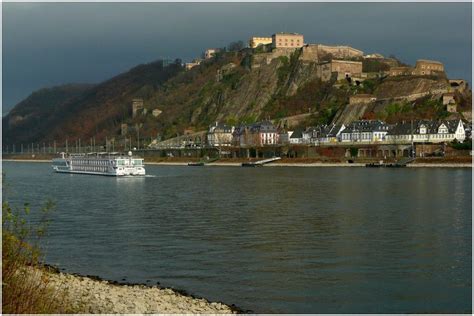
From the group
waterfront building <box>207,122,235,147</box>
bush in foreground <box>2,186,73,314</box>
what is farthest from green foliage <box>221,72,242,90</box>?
bush in foreground <box>2,186,73,314</box>

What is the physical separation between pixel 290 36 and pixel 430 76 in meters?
37.7

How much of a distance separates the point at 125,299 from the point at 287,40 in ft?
411

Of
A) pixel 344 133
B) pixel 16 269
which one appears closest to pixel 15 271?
pixel 16 269

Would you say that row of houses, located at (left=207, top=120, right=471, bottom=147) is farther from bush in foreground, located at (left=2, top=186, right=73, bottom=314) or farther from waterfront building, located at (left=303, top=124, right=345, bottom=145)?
bush in foreground, located at (left=2, top=186, right=73, bottom=314)

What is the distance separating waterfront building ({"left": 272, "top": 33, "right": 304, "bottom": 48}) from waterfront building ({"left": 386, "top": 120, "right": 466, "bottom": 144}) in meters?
56.2

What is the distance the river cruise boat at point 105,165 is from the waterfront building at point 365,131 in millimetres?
32886

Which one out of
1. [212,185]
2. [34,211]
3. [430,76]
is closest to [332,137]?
[430,76]

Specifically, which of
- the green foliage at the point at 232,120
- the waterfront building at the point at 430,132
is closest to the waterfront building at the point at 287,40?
the green foliage at the point at 232,120

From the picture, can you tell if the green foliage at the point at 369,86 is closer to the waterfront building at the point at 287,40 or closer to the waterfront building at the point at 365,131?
the waterfront building at the point at 365,131

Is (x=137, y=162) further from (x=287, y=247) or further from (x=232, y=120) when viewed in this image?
(x=232, y=120)

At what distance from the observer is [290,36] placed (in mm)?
134625

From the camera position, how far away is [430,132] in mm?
78188

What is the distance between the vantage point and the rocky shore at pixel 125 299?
11.4 metres

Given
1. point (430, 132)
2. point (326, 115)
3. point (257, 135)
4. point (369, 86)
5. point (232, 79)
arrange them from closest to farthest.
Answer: point (430, 132) < point (257, 135) < point (326, 115) < point (369, 86) < point (232, 79)
